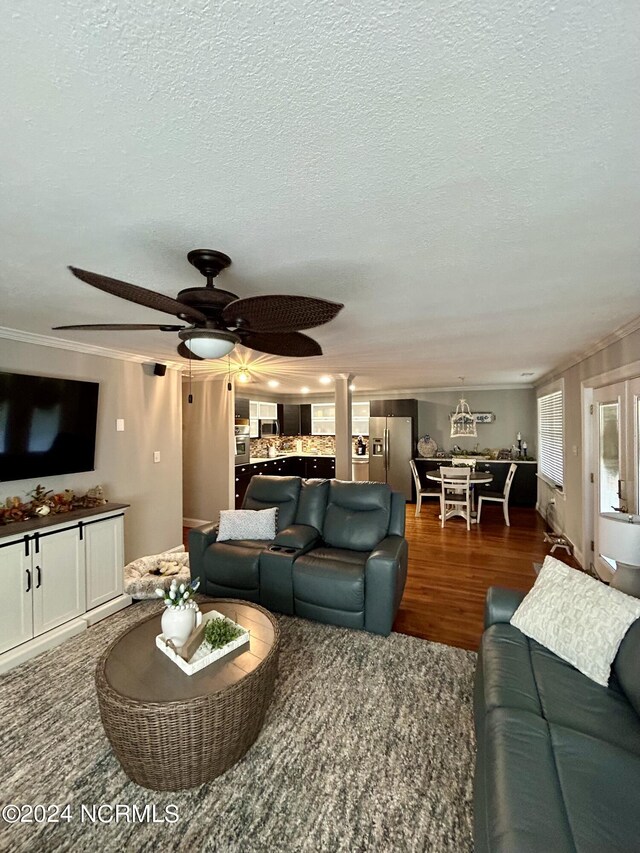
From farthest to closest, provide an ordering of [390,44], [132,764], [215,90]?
[132,764]
[215,90]
[390,44]

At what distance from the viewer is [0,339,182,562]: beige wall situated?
3.38 meters

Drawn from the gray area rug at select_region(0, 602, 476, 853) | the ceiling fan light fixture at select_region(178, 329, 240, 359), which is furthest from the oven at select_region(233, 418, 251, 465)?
the ceiling fan light fixture at select_region(178, 329, 240, 359)

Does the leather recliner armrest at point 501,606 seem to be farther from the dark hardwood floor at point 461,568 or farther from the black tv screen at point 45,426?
the black tv screen at point 45,426

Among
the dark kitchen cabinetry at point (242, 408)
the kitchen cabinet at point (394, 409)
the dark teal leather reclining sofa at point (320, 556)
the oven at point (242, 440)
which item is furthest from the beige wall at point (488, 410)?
the dark teal leather reclining sofa at point (320, 556)

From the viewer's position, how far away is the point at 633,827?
105 centimetres

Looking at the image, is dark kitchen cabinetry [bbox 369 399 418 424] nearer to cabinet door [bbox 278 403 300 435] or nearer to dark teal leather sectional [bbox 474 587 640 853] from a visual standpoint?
cabinet door [bbox 278 403 300 435]

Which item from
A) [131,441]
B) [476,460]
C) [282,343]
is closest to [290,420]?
[476,460]

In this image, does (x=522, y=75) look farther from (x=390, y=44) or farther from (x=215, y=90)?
(x=215, y=90)

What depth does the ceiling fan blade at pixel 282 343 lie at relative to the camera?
6.62 ft

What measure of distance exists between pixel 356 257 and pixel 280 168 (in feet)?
2.24

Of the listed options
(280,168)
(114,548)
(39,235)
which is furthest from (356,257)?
(114,548)

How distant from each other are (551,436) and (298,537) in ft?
15.2

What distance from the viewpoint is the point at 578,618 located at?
1.82 m

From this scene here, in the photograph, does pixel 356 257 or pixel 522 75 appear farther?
pixel 356 257
